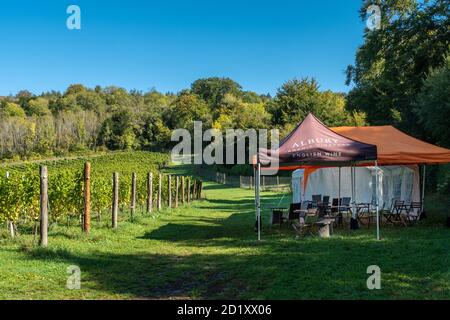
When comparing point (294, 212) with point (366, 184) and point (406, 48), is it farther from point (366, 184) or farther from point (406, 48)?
point (406, 48)

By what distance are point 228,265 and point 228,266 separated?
9cm

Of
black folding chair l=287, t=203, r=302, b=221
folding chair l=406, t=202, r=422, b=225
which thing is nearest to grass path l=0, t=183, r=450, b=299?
black folding chair l=287, t=203, r=302, b=221

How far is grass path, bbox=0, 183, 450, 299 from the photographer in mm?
6465

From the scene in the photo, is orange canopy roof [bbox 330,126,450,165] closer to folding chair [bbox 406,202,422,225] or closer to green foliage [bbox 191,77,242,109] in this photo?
folding chair [bbox 406,202,422,225]

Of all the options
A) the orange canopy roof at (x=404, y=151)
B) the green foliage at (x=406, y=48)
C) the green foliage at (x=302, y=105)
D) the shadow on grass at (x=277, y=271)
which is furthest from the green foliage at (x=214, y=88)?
the shadow on grass at (x=277, y=271)

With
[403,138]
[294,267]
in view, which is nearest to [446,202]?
[403,138]

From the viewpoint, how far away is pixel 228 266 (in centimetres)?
866

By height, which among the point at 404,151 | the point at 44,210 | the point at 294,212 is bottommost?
the point at 294,212

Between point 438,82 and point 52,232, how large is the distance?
43.6 feet

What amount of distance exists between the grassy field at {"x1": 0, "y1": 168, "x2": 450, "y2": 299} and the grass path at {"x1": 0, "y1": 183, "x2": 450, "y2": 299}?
2 cm

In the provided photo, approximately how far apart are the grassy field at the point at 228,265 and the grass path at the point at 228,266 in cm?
2

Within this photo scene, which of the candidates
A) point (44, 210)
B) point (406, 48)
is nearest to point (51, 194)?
point (44, 210)
